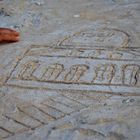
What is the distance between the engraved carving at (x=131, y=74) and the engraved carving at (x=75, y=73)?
13.9 inches

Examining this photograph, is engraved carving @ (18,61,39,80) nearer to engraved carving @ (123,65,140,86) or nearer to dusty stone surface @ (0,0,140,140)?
dusty stone surface @ (0,0,140,140)

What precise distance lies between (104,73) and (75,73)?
0.82 feet

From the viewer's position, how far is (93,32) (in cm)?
440

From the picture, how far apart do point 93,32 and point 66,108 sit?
1561mm

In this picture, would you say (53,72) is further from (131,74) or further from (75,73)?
(131,74)

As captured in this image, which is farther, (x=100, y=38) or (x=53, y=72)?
(x=100, y=38)

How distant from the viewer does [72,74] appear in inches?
138

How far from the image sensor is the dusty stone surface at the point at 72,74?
2.82 metres

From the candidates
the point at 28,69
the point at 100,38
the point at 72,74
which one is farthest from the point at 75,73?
the point at 100,38

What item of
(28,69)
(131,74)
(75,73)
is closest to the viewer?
(131,74)

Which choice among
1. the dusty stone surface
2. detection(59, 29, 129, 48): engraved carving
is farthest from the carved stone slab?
detection(59, 29, 129, 48): engraved carving

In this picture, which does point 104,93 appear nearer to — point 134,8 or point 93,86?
point 93,86

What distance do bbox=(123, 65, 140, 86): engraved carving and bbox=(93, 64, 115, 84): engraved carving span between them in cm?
11

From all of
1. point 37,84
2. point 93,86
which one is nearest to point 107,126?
point 93,86
